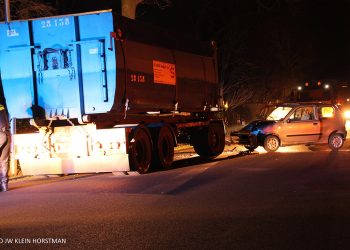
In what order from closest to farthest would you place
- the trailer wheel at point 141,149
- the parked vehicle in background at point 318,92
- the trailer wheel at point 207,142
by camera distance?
the trailer wheel at point 141,149
the trailer wheel at point 207,142
the parked vehicle in background at point 318,92

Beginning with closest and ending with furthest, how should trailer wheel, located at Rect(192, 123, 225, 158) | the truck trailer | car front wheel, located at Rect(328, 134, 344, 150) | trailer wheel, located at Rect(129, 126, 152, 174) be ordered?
1. the truck trailer
2. trailer wheel, located at Rect(129, 126, 152, 174)
3. car front wheel, located at Rect(328, 134, 344, 150)
4. trailer wheel, located at Rect(192, 123, 225, 158)

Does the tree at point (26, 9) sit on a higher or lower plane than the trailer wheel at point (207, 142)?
higher

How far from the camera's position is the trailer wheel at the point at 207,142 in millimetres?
17719

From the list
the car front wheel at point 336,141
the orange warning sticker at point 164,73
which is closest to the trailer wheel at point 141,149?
the orange warning sticker at point 164,73

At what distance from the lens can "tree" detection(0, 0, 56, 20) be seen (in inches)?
712

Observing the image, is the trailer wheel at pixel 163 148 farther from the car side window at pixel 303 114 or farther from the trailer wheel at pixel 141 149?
the car side window at pixel 303 114

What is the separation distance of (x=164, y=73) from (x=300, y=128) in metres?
5.50

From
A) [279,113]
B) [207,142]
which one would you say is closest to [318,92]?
[279,113]

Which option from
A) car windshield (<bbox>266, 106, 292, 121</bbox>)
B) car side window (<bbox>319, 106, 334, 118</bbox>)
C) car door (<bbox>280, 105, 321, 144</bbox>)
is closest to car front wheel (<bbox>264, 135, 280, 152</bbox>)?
car door (<bbox>280, 105, 321, 144</bbox>)

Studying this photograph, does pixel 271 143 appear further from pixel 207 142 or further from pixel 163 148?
pixel 163 148

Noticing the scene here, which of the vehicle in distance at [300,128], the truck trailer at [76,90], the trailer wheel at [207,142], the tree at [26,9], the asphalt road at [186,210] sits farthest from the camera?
the tree at [26,9]

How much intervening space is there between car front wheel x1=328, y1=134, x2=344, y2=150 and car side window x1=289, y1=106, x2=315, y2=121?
0.96 meters

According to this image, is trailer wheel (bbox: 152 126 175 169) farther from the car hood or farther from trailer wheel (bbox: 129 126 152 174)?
the car hood

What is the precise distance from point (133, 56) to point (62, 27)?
1.81 meters
